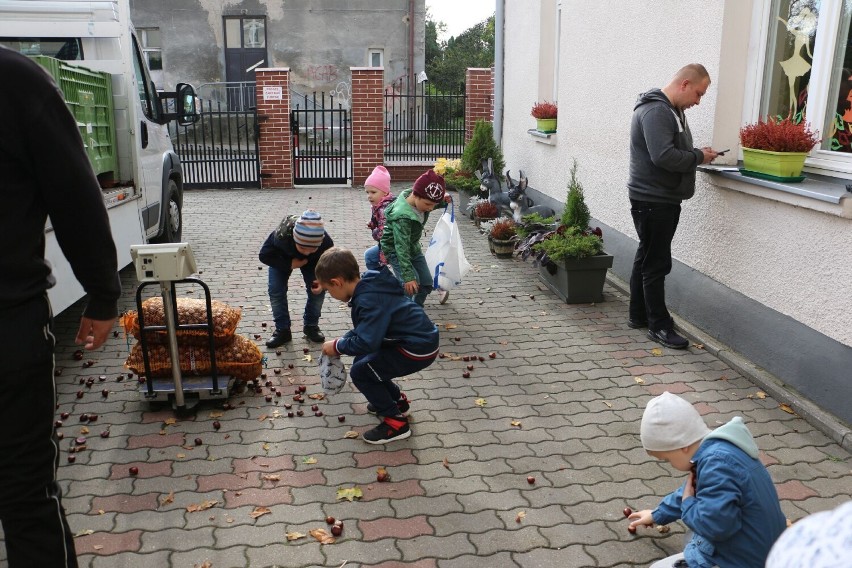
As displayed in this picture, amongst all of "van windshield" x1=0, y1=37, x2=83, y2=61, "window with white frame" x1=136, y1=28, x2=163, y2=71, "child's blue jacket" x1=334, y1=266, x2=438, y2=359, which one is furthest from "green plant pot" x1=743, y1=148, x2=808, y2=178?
"window with white frame" x1=136, y1=28, x2=163, y2=71

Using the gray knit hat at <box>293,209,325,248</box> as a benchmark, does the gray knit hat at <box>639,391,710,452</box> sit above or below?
below

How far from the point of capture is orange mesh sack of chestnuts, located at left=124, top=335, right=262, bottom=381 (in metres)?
4.91

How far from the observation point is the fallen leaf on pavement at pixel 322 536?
345 centimetres

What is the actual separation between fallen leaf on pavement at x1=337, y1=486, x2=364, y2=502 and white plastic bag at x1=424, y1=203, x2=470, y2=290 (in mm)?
3313

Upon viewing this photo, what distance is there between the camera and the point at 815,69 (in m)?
5.23

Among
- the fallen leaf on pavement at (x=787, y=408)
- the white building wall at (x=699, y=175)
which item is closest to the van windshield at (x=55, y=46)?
the white building wall at (x=699, y=175)

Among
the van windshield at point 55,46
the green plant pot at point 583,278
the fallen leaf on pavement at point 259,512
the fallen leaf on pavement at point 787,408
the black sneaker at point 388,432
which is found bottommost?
the fallen leaf on pavement at point 259,512

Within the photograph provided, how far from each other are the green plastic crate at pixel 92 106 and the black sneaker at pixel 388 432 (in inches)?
122

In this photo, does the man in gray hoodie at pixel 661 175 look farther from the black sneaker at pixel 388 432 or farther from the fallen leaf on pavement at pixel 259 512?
the fallen leaf on pavement at pixel 259 512

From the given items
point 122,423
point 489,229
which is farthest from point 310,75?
point 122,423

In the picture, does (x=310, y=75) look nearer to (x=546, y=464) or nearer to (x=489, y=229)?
(x=489, y=229)

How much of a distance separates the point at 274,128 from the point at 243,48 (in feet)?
41.1

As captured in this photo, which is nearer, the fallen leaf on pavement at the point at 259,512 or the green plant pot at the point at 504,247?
the fallen leaf on pavement at the point at 259,512

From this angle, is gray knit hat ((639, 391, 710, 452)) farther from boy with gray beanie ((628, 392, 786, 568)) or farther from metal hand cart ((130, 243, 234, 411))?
metal hand cart ((130, 243, 234, 411))
